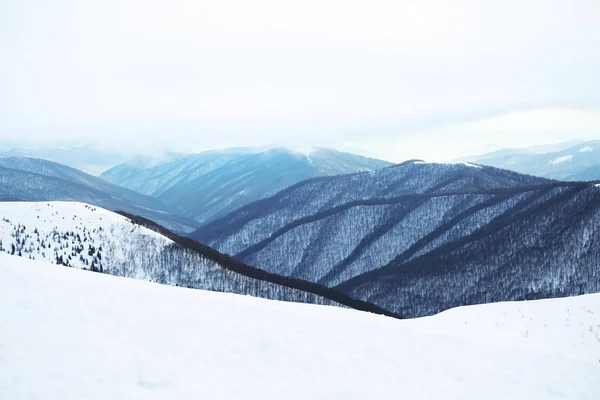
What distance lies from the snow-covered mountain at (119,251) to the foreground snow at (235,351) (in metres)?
88.7

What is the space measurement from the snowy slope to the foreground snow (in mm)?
88652

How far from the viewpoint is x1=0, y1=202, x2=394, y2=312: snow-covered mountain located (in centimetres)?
9869

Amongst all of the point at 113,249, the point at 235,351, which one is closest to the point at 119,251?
the point at 113,249

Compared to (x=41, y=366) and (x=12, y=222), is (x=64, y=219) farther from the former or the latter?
(x=41, y=366)

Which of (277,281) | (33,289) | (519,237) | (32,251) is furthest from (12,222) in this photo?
(519,237)

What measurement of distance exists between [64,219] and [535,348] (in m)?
118

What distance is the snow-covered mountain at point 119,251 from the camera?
9869cm

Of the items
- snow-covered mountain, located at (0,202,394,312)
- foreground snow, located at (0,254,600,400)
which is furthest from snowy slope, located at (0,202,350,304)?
foreground snow, located at (0,254,600,400)

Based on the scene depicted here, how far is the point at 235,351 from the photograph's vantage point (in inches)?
559

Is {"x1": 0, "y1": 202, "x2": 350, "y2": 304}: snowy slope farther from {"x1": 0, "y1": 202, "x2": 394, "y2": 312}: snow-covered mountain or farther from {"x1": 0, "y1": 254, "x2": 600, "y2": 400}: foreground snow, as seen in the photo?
{"x1": 0, "y1": 254, "x2": 600, "y2": 400}: foreground snow

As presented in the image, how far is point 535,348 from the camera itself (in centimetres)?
1842

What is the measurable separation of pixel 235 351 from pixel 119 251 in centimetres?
10409

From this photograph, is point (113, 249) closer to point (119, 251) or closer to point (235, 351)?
point (119, 251)

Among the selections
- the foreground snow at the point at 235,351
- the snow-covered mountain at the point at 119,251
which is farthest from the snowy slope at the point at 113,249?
the foreground snow at the point at 235,351
